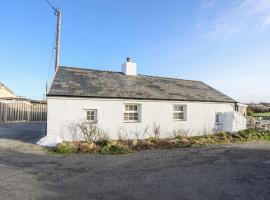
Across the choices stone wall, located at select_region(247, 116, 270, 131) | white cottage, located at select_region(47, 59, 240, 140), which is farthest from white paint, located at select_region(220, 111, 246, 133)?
stone wall, located at select_region(247, 116, 270, 131)

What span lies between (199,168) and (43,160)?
245 inches

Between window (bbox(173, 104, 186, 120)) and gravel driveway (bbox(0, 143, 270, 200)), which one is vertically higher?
window (bbox(173, 104, 186, 120))

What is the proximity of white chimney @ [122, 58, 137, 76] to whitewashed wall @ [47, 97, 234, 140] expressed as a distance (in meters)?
4.58

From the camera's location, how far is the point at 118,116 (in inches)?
621

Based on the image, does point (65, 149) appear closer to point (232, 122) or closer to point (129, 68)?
point (129, 68)

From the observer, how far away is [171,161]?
10.3 meters

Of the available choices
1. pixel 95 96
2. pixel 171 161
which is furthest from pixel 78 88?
pixel 171 161

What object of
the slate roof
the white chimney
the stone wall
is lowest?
the stone wall

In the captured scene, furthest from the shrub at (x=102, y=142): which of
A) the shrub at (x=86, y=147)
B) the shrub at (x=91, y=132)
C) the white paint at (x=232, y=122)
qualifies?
the white paint at (x=232, y=122)

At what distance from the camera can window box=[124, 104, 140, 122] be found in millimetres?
16484

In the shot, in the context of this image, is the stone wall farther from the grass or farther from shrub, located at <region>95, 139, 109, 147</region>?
shrub, located at <region>95, 139, 109, 147</region>

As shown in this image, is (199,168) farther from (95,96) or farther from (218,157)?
(95,96)

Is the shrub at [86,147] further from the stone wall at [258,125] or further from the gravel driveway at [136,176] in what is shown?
the stone wall at [258,125]

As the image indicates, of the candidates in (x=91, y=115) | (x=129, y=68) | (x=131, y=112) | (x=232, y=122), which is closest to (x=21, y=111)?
(x=129, y=68)
